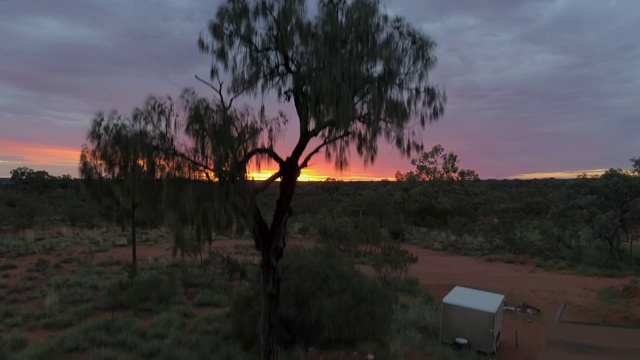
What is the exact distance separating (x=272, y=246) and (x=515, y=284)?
48.4 feet

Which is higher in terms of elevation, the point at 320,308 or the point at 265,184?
the point at 265,184

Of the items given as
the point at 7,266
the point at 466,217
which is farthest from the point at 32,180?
the point at 466,217

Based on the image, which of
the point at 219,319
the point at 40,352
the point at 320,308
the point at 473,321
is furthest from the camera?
the point at 219,319

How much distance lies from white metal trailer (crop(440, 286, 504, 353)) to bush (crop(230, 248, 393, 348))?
1.68 metres

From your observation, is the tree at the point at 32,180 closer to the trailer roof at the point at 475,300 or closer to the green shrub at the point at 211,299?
the green shrub at the point at 211,299

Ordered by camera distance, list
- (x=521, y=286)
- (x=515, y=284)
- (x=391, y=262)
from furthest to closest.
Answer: (x=515, y=284), (x=521, y=286), (x=391, y=262)

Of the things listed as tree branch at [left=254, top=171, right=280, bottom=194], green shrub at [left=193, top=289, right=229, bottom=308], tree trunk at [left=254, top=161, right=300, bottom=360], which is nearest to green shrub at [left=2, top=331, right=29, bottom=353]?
green shrub at [left=193, top=289, right=229, bottom=308]

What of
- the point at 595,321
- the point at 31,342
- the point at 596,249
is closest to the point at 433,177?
the point at 596,249

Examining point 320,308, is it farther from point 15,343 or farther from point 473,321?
point 15,343

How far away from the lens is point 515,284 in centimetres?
1762

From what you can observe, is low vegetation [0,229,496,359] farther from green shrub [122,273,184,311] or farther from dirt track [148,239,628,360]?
dirt track [148,239,628,360]

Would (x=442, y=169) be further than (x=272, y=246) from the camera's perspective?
Yes

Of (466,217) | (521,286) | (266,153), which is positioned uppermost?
(266,153)

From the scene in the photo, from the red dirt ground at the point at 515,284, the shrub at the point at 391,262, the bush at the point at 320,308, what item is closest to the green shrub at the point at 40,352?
the bush at the point at 320,308
